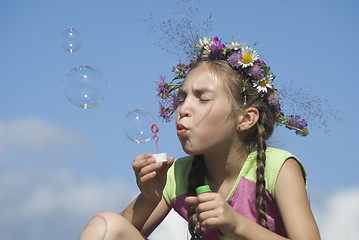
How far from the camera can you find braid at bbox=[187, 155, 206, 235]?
114 inches

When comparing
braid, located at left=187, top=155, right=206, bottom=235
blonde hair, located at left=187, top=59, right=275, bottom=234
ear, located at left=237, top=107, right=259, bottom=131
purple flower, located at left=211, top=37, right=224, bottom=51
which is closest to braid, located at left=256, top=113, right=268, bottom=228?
blonde hair, located at left=187, top=59, right=275, bottom=234

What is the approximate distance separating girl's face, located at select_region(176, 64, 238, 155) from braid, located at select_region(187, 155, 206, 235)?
0.27 meters

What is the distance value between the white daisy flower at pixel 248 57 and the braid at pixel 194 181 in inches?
26.2

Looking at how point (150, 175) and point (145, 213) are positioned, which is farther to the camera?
point (145, 213)

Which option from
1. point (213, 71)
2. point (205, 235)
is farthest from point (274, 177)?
point (213, 71)

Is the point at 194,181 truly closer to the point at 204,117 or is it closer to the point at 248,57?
the point at 204,117

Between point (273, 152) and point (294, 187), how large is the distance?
11.6 inches

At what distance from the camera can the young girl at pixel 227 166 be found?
2.62 metres

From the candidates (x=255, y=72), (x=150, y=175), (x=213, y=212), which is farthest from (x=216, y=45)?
(x=213, y=212)

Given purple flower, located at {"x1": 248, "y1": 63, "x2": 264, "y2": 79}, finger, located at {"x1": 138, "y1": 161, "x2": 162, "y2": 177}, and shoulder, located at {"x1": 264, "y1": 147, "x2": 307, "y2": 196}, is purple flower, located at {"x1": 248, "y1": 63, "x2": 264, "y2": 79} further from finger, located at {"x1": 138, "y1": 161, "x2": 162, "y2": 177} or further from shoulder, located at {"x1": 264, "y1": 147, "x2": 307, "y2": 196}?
finger, located at {"x1": 138, "y1": 161, "x2": 162, "y2": 177}

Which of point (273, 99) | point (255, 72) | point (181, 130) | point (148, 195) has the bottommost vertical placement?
point (148, 195)

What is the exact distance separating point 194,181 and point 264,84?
770 millimetres

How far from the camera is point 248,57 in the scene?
3191mm

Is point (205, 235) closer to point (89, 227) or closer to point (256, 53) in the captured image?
point (89, 227)
